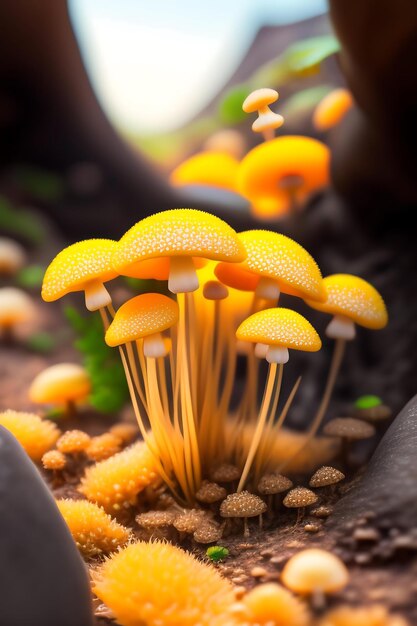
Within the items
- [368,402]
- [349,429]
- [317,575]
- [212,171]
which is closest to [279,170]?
[212,171]

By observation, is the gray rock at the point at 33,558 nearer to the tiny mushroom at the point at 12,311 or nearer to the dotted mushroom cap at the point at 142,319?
the dotted mushroom cap at the point at 142,319

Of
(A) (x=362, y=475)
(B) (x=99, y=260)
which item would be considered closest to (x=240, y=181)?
(B) (x=99, y=260)

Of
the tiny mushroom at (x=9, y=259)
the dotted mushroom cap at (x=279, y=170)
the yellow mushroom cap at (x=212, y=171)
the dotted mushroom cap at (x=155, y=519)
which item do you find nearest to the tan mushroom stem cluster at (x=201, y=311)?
the dotted mushroom cap at (x=155, y=519)

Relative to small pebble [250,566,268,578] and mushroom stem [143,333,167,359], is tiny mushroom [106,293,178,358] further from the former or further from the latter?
small pebble [250,566,268,578]

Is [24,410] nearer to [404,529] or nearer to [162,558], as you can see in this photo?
[162,558]

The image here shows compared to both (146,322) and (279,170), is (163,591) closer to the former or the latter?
(146,322)
